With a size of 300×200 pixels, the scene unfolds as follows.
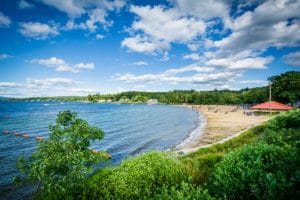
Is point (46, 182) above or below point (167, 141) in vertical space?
above

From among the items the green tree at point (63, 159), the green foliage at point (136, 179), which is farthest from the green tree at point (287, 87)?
the green tree at point (63, 159)

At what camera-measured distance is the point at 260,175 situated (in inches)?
159

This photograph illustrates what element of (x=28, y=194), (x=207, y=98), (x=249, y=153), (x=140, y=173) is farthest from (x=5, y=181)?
(x=207, y=98)

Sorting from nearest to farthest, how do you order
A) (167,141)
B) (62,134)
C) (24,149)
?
1. (62,134)
2. (24,149)
3. (167,141)

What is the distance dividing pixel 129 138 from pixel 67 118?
74.7 ft

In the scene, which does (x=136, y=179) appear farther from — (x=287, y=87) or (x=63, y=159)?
(x=287, y=87)

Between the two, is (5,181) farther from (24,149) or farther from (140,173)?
(140,173)

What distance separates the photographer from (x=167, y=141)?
26578 mm

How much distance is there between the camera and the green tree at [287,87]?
54.8 meters

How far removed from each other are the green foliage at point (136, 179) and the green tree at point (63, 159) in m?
0.66

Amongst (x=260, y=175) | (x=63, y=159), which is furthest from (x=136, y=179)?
(x=260, y=175)

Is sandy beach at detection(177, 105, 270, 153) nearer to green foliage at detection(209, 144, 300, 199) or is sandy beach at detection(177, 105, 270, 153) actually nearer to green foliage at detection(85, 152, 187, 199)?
green foliage at detection(85, 152, 187, 199)

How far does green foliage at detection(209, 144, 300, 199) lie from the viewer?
10.8 feet

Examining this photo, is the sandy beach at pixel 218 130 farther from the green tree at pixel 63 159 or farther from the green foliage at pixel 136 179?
the green tree at pixel 63 159
